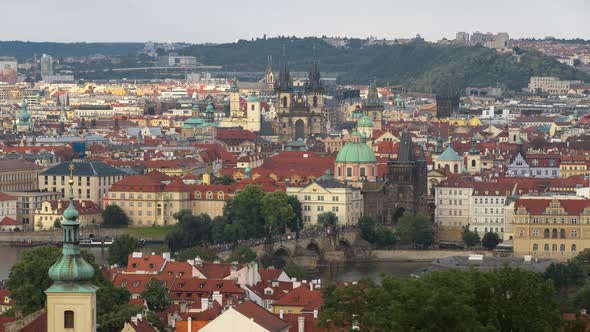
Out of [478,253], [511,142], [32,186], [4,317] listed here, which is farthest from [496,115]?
[4,317]

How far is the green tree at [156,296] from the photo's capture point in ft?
134

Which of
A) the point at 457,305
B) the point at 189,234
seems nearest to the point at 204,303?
the point at 457,305

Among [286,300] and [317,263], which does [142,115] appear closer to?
[317,263]

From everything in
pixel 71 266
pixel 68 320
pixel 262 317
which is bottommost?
pixel 262 317

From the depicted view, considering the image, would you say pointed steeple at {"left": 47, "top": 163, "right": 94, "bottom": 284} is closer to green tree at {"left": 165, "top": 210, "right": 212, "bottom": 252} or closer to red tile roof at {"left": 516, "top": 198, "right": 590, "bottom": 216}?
green tree at {"left": 165, "top": 210, "right": 212, "bottom": 252}

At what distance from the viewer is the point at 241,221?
2539 inches

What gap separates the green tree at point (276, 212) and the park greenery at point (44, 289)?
904 inches

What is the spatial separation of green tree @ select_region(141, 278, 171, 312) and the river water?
12.3m

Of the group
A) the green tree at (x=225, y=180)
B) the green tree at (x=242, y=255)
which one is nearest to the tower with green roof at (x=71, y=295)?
the green tree at (x=242, y=255)

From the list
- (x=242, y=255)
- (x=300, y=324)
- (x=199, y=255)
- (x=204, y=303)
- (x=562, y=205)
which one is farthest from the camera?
(x=562, y=205)

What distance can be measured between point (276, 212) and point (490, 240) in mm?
6327

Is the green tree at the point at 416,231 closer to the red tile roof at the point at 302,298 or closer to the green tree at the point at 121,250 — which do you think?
the green tree at the point at 121,250

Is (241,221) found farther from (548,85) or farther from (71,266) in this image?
(548,85)

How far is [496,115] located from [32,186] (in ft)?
196
